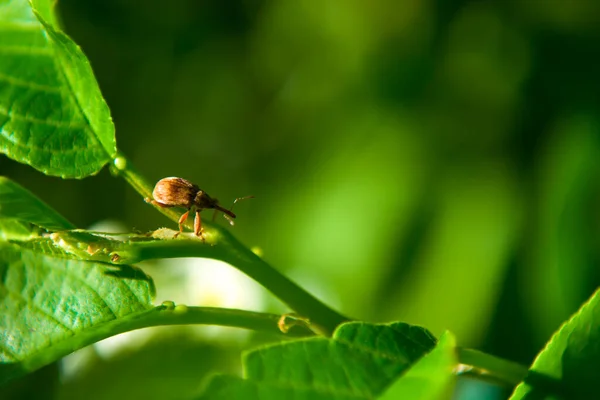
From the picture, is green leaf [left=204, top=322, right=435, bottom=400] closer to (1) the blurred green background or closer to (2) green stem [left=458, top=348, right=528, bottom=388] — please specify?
(2) green stem [left=458, top=348, right=528, bottom=388]

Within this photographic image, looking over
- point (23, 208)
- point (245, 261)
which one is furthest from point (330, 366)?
point (23, 208)

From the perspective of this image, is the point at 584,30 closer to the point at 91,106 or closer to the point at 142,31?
the point at 142,31

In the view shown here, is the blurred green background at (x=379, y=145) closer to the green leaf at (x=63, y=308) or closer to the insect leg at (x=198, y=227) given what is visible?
the green leaf at (x=63, y=308)

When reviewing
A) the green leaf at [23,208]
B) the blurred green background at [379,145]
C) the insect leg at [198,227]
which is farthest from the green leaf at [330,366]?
the blurred green background at [379,145]

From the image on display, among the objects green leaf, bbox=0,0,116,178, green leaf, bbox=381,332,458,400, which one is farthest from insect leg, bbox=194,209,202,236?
green leaf, bbox=381,332,458,400

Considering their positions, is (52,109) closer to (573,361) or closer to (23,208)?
(23,208)

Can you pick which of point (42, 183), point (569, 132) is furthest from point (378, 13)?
point (42, 183)
